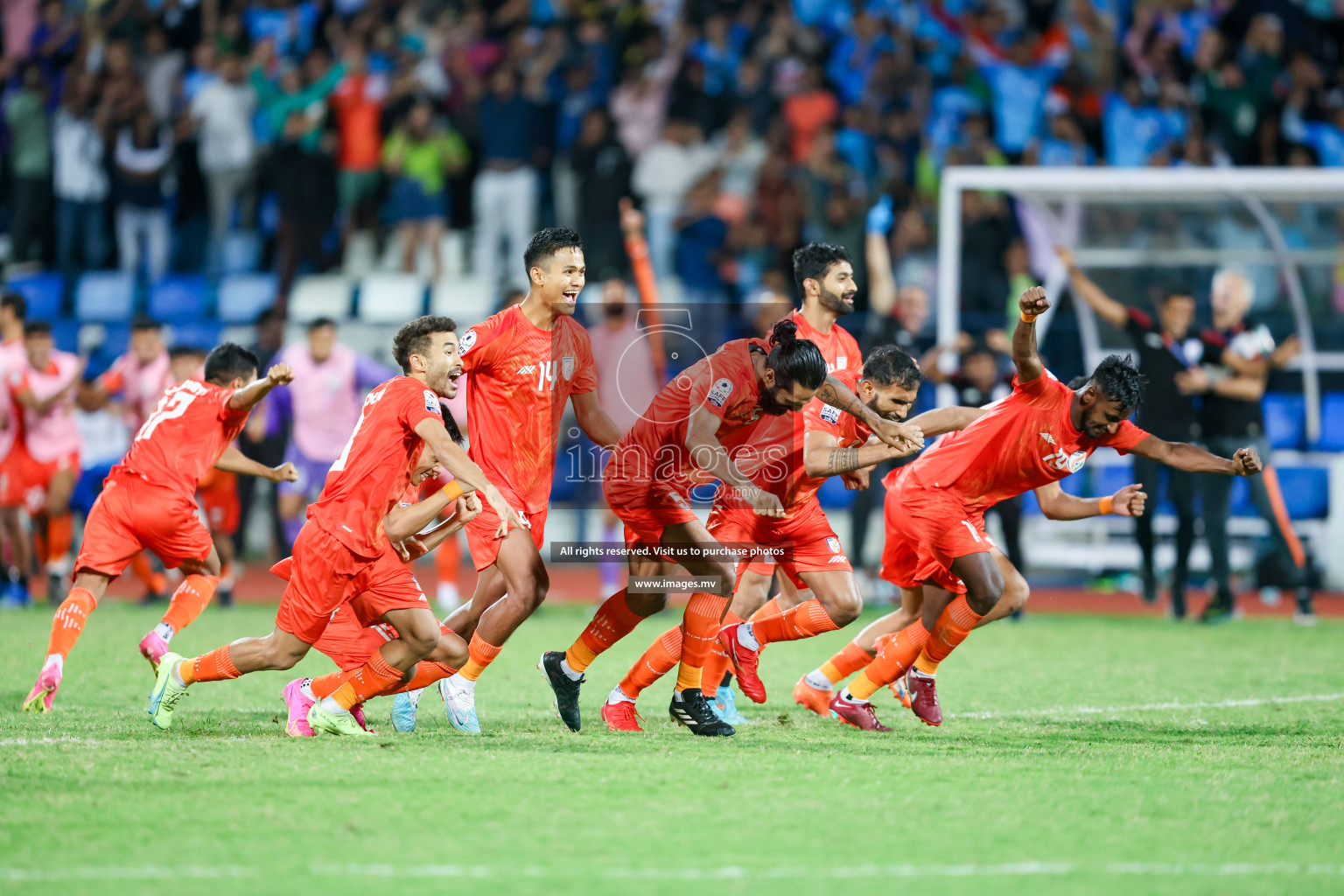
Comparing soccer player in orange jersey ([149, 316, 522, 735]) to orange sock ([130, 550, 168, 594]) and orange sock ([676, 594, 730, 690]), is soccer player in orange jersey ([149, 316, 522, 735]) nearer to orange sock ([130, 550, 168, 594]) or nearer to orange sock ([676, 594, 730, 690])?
orange sock ([676, 594, 730, 690])

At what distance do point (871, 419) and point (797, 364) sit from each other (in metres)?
0.57

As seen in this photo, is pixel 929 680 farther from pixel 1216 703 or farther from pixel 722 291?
pixel 722 291

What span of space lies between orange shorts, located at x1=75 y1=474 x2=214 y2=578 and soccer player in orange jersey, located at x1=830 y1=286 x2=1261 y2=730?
3480 mm

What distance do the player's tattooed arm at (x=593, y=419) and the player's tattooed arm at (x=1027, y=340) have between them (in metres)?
1.90

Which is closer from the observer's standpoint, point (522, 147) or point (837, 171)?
point (837, 171)

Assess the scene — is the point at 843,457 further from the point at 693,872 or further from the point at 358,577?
the point at 693,872

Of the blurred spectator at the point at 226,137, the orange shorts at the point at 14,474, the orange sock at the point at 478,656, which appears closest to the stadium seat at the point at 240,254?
the blurred spectator at the point at 226,137

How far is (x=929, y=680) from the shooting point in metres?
6.83

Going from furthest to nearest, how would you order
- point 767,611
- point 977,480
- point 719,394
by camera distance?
1. point 767,611
2. point 977,480
3. point 719,394

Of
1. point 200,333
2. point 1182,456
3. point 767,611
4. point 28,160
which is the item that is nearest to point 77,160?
point 28,160

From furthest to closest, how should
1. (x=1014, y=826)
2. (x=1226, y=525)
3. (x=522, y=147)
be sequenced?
(x=522, y=147), (x=1226, y=525), (x=1014, y=826)

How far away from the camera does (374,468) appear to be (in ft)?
20.4

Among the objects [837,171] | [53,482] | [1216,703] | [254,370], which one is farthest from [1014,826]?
[837,171]

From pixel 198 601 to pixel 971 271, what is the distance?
8819mm
